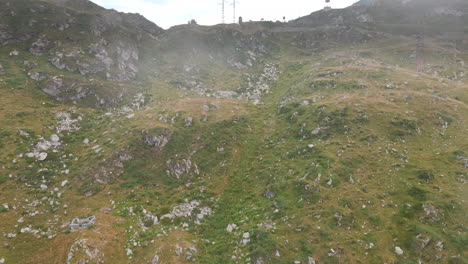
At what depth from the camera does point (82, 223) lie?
26.2 metres

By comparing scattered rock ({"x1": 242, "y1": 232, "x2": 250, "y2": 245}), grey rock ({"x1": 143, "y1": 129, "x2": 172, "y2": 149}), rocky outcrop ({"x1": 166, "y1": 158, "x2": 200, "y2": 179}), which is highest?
grey rock ({"x1": 143, "y1": 129, "x2": 172, "y2": 149})

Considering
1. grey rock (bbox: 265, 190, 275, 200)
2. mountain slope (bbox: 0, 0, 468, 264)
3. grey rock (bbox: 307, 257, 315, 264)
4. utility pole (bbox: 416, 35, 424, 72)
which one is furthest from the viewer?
utility pole (bbox: 416, 35, 424, 72)

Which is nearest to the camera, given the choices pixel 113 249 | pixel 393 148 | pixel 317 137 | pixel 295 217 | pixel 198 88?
pixel 113 249

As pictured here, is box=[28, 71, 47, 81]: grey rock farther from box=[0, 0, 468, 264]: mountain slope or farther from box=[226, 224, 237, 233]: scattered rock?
box=[226, 224, 237, 233]: scattered rock

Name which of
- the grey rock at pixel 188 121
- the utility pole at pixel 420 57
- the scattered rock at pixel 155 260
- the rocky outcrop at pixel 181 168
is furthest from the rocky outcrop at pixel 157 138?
the utility pole at pixel 420 57

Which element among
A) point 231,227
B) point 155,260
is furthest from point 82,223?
point 231,227

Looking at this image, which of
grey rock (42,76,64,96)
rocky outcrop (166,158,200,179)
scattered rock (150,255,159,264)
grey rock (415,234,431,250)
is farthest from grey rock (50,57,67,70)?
grey rock (415,234,431,250)

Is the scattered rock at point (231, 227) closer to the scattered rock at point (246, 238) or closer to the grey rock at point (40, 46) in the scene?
the scattered rock at point (246, 238)

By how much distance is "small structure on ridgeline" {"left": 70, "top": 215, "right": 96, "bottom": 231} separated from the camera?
2578 centimetres

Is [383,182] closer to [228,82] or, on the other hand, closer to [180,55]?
[228,82]

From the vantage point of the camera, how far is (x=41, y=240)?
24125mm

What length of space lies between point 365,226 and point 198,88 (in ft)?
184

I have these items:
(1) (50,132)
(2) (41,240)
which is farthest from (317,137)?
(1) (50,132)

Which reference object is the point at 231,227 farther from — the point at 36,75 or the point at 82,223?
the point at 36,75
